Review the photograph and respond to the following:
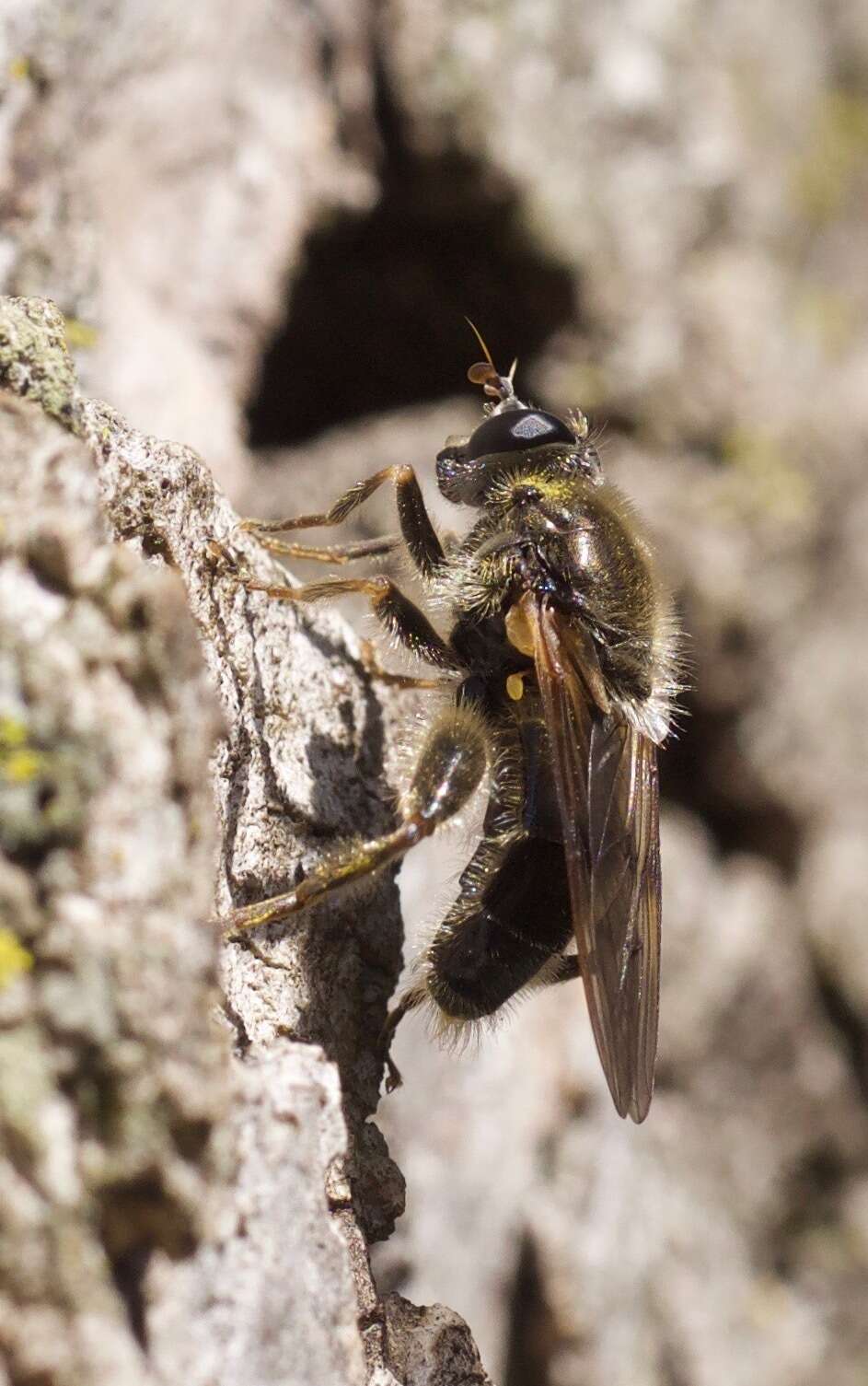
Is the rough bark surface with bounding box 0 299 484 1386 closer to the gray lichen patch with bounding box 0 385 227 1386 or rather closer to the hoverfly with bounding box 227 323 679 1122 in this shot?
the gray lichen patch with bounding box 0 385 227 1386

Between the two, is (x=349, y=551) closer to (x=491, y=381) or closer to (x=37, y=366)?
(x=491, y=381)

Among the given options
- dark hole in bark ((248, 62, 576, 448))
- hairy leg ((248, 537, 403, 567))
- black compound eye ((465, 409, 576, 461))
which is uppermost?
dark hole in bark ((248, 62, 576, 448))

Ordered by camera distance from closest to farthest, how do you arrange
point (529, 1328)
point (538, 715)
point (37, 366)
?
point (37, 366)
point (538, 715)
point (529, 1328)

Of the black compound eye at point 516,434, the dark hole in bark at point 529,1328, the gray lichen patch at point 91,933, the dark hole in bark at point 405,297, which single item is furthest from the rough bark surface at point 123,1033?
the dark hole in bark at point 405,297

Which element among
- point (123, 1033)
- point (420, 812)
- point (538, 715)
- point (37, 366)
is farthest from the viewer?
point (538, 715)

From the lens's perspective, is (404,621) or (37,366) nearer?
(37,366)

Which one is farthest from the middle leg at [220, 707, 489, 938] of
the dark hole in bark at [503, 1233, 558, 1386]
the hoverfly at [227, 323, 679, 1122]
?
the dark hole in bark at [503, 1233, 558, 1386]

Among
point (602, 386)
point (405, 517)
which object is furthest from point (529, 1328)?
point (602, 386)
